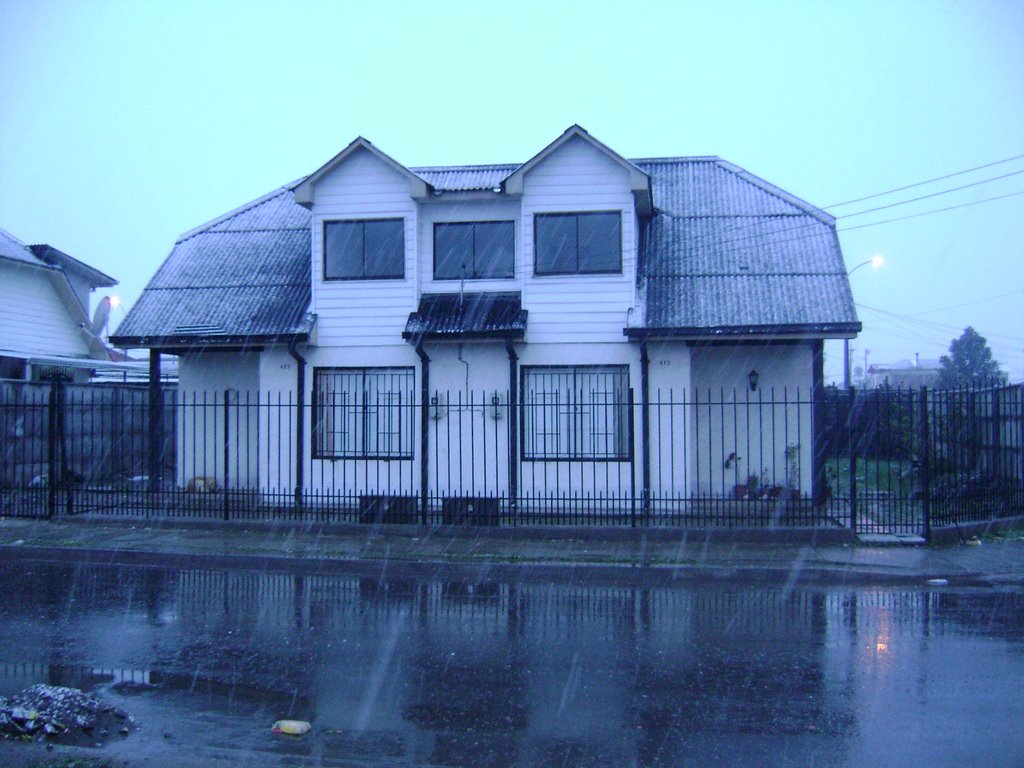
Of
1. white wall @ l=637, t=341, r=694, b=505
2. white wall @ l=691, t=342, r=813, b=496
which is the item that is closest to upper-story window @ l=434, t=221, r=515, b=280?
white wall @ l=637, t=341, r=694, b=505

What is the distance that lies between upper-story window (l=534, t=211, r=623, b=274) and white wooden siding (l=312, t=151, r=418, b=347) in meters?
2.22

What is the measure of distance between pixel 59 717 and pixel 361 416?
10277mm

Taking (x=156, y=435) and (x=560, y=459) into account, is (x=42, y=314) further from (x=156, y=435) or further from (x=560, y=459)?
(x=560, y=459)

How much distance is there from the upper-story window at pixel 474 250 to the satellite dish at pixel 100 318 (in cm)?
1477

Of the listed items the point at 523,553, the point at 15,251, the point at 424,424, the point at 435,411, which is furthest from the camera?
the point at 15,251

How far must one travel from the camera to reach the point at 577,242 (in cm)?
1552

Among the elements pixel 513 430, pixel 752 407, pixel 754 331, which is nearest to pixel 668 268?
pixel 754 331

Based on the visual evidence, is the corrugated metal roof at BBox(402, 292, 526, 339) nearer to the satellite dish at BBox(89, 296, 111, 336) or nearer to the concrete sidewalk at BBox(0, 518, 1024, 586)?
the concrete sidewalk at BBox(0, 518, 1024, 586)

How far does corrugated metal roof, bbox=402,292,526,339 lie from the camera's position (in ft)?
48.8

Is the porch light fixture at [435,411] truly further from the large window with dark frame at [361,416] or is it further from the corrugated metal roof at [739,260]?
the corrugated metal roof at [739,260]

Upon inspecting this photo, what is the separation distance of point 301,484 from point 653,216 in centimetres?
836

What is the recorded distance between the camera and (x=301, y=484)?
15570 mm

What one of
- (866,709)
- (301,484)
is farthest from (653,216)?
(866,709)

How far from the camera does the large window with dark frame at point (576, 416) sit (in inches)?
596
